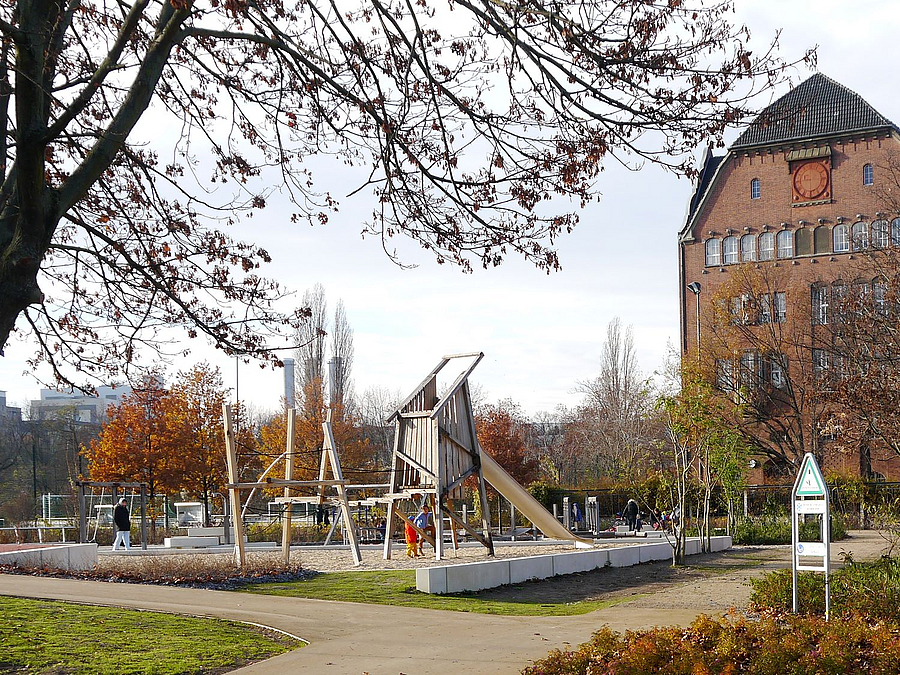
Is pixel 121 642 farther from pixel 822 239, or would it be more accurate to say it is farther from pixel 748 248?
pixel 748 248

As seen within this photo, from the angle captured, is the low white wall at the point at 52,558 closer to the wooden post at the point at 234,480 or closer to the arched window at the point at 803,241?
the wooden post at the point at 234,480

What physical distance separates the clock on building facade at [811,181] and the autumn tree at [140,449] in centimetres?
3551

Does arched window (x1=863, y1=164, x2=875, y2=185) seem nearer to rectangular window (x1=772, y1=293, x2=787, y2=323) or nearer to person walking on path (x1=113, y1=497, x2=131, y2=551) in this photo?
rectangular window (x1=772, y1=293, x2=787, y2=323)

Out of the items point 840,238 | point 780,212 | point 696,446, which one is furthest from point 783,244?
point 696,446

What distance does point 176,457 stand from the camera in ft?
117

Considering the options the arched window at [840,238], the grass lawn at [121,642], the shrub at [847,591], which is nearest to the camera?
the grass lawn at [121,642]

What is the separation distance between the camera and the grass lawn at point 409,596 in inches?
566

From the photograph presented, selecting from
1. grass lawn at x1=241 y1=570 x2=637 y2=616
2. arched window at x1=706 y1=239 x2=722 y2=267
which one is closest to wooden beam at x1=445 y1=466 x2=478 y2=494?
grass lawn at x1=241 y1=570 x2=637 y2=616

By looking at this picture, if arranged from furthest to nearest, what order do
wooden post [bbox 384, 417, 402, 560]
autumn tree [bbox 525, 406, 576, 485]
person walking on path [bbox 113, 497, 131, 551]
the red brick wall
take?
autumn tree [bbox 525, 406, 576, 485] < the red brick wall < person walking on path [bbox 113, 497, 131, 551] < wooden post [bbox 384, 417, 402, 560]

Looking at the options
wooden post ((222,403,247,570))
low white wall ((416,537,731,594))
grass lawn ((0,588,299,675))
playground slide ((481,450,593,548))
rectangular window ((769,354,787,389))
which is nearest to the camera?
grass lawn ((0,588,299,675))

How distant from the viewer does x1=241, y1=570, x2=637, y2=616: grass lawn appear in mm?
14367

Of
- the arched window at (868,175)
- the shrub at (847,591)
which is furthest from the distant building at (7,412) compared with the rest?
the shrub at (847,591)

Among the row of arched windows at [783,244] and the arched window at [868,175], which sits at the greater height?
the arched window at [868,175]

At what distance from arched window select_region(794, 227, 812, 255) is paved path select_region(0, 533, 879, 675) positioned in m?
39.0
